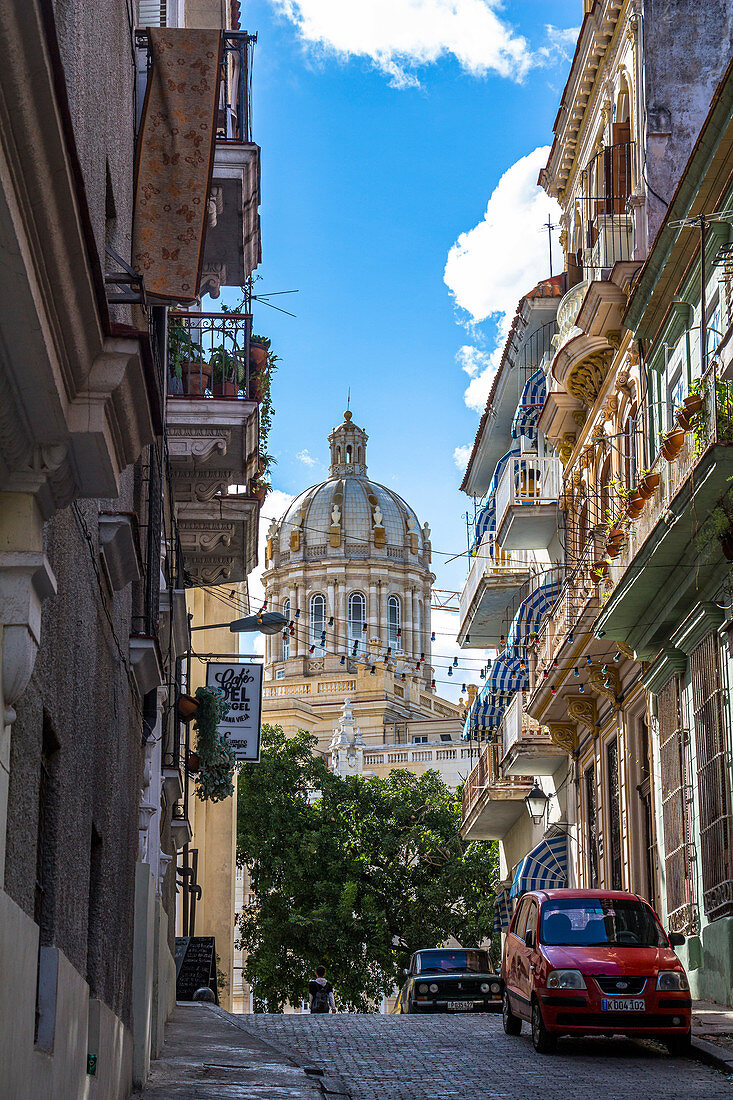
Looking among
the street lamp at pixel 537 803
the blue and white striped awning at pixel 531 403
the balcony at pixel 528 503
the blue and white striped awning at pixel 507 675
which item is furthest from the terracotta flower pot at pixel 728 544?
the street lamp at pixel 537 803

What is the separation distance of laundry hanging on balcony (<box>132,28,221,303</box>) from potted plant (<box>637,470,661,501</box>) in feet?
28.7

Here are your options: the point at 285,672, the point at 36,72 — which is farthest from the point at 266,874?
the point at 285,672

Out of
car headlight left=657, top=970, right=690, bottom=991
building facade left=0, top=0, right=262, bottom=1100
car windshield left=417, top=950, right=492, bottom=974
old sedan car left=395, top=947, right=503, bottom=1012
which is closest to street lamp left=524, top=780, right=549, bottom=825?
car windshield left=417, top=950, right=492, bottom=974

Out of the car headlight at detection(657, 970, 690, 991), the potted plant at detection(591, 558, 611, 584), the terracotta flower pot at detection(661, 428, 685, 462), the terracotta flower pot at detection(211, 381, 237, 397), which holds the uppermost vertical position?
the terracotta flower pot at detection(211, 381, 237, 397)

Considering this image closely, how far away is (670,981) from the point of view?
14.0 meters

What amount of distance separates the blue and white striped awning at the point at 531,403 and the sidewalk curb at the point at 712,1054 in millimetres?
15049

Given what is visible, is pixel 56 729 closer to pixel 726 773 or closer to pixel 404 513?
pixel 726 773

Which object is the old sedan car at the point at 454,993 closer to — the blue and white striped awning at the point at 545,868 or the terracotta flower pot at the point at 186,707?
the blue and white striped awning at the point at 545,868

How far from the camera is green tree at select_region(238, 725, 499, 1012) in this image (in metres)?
49.2

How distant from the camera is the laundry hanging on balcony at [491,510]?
31141 millimetres

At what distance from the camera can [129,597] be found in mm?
11938

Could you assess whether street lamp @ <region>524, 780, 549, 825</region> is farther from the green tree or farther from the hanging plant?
the green tree

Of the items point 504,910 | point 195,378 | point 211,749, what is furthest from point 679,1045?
point 504,910

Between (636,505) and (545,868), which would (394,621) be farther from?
(636,505)
